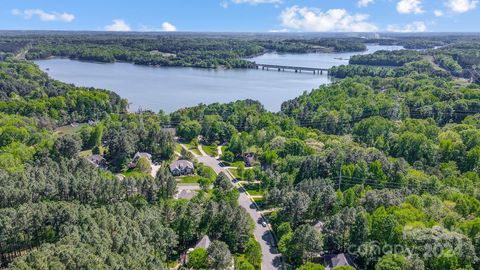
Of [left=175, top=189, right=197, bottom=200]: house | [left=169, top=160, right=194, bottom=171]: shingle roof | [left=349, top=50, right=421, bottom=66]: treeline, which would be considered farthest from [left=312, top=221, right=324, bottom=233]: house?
[left=349, top=50, right=421, bottom=66]: treeline

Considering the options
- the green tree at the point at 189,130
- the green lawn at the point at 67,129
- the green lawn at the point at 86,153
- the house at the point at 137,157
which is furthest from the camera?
the green lawn at the point at 67,129

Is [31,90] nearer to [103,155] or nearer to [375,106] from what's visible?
[103,155]

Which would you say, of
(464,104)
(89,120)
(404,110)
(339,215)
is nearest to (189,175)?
(339,215)

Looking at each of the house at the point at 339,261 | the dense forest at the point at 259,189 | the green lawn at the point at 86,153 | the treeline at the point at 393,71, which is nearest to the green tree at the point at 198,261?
the dense forest at the point at 259,189

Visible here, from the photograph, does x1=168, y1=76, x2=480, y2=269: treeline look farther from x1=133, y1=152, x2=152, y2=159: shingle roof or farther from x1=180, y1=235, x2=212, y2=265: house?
x1=133, y1=152, x2=152, y2=159: shingle roof

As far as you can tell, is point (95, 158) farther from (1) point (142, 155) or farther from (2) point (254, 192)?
(2) point (254, 192)

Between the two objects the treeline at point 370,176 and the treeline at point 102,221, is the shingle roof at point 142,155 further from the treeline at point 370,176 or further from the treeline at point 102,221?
the treeline at point 102,221
